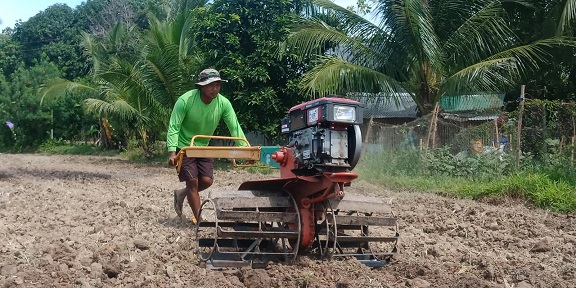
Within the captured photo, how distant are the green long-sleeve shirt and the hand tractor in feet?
3.22

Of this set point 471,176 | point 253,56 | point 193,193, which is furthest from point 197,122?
point 253,56

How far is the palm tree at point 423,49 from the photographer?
507 inches

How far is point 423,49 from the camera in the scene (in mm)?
13047

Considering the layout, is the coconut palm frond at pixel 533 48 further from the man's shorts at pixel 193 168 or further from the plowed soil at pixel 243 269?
the man's shorts at pixel 193 168

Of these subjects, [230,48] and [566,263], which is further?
[230,48]

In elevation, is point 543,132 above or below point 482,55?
below

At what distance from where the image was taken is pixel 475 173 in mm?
10469

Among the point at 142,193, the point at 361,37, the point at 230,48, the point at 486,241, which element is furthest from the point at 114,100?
the point at 486,241

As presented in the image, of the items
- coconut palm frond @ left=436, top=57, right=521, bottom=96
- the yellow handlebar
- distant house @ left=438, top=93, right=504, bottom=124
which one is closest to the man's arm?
the yellow handlebar

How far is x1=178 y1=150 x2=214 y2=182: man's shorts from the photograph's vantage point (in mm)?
5738

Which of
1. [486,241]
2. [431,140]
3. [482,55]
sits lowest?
[486,241]

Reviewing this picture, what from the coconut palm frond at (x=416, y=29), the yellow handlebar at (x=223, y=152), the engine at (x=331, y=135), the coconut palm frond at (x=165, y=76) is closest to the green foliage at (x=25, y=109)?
the coconut palm frond at (x=165, y=76)

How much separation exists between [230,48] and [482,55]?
21.5 feet

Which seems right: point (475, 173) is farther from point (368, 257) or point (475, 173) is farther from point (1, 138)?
point (1, 138)
